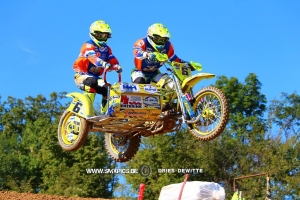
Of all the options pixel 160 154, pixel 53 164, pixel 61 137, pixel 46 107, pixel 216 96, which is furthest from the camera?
pixel 46 107

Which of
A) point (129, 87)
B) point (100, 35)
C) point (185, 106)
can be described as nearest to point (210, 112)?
point (185, 106)

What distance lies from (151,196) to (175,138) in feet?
14.6

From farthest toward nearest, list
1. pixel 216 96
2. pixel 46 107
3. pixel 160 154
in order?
pixel 46 107
pixel 160 154
pixel 216 96

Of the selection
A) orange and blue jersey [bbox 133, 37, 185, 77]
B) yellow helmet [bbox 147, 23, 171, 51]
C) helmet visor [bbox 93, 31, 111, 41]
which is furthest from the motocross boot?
yellow helmet [bbox 147, 23, 171, 51]

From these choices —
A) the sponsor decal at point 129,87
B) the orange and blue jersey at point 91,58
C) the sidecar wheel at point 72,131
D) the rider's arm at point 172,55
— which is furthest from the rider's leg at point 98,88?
the rider's arm at point 172,55

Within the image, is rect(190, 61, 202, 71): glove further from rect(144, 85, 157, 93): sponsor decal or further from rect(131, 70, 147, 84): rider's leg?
rect(131, 70, 147, 84): rider's leg

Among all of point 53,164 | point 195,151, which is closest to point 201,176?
point 195,151

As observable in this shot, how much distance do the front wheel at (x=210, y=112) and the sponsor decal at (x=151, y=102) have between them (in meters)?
0.90

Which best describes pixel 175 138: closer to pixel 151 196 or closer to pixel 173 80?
pixel 151 196

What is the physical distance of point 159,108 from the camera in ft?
50.7

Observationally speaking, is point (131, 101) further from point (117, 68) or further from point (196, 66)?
point (196, 66)

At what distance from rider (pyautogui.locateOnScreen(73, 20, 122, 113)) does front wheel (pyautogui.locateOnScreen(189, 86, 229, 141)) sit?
2.17 metres

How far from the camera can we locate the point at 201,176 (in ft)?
142

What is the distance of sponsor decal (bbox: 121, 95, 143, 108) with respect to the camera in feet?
49.9
